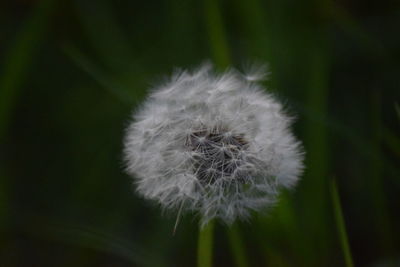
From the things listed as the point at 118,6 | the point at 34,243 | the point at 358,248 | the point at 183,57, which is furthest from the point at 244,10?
the point at 34,243

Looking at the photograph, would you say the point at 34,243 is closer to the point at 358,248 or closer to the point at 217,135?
the point at 217,135

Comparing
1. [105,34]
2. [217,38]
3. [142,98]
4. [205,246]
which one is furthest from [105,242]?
[105,34]

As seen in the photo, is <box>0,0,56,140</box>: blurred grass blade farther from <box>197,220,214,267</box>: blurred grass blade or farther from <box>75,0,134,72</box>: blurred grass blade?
<box>197,220,214,267</box>: blurred grass blade

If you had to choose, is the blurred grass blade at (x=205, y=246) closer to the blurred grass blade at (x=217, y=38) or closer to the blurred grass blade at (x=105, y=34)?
the blurred grass blade at (x=217, y=38)

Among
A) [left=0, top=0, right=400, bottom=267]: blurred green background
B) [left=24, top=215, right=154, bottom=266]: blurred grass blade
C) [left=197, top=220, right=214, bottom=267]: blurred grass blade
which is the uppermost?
[left=0, top=0, right=400, bottom=267]: blurred green background

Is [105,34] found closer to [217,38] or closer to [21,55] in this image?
[21,55]

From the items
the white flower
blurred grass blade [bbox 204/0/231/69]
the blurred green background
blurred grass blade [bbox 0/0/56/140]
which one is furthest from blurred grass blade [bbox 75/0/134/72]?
the white flower
